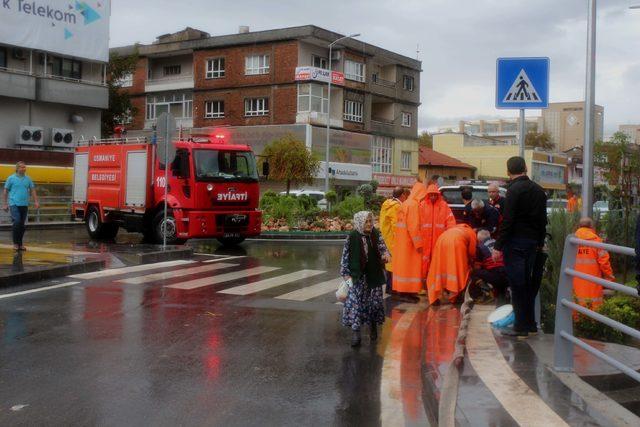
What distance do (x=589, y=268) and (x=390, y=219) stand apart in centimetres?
354

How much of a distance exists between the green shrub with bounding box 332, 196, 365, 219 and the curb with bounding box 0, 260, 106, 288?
1337 cm

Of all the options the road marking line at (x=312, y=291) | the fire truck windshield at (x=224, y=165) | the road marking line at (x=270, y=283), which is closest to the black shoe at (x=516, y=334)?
the road marking line at (x=312, y=291)

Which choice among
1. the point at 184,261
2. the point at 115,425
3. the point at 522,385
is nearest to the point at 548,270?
the point at 522,385

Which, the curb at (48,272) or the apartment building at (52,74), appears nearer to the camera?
the curb at (48,272)

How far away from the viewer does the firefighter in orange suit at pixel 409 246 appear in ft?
34.4

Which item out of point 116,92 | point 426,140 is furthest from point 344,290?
point 426,140

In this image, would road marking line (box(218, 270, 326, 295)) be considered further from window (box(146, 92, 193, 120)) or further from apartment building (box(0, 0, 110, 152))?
window (box(146, 92, 193, 120))

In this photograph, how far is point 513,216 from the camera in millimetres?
7246

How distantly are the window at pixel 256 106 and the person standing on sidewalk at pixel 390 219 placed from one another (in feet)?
132

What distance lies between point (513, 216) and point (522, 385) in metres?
2.28

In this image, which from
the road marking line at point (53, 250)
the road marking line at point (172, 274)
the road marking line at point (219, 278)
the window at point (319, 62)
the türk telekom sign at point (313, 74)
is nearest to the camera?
the road marking line at point (219, 278)

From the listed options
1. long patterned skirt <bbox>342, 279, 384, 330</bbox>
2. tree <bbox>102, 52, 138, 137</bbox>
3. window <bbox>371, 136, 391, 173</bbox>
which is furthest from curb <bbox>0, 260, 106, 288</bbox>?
window <bbox>371, 136, 391, 173</bbox>

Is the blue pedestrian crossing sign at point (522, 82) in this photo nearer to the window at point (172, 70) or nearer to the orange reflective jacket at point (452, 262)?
the orange reflective jacket at point (452, 262)

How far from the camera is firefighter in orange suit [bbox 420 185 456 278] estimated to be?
10.7m
